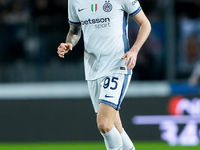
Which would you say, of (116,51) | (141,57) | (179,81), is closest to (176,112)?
(179,81)

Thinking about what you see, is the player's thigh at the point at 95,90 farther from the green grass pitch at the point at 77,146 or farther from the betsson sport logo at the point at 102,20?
the green grass pitch at the point at 77,146

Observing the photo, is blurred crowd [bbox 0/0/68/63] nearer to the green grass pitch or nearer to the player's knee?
the green grass pitch

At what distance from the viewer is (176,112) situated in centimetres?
791

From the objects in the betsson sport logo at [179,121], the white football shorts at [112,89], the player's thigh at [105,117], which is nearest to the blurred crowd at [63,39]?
the betsson sport logo at [179,121]

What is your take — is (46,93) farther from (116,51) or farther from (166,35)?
(116,51)

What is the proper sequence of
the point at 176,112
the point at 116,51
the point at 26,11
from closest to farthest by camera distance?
the point at 116,51 → the point at 176,112 → the point at 26,11

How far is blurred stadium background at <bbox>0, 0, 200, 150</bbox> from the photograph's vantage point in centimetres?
796

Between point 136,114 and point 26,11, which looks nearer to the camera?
point 136,114

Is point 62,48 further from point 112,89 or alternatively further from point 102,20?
point 112,89

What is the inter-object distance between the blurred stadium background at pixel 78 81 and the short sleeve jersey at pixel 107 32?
341 centimetres

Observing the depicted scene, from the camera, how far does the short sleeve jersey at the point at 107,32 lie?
4586 millimetres

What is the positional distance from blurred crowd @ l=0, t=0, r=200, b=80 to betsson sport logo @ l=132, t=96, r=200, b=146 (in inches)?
24.3

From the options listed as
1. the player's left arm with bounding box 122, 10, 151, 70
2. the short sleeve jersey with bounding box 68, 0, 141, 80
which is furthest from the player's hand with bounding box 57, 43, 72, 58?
the player's left arm with bounding box 122, 10, 151, 70

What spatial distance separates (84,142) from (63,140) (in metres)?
0.34
